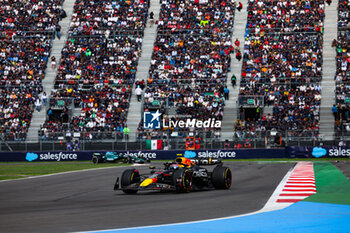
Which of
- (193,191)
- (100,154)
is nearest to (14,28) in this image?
(100,154)

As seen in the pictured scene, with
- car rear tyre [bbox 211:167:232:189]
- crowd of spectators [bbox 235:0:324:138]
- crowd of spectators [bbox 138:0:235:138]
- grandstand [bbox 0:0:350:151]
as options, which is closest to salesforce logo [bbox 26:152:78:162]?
grandstand [bbox 0:0:350:151]

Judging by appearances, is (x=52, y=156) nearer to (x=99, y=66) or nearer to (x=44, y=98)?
(x=44, y=98)

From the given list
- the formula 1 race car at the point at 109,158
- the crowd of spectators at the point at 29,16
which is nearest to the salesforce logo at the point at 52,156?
the formula 1 race car at the point at 109,158

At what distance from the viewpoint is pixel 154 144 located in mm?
39781

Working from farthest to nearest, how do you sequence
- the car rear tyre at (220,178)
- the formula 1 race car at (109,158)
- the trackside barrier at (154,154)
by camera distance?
the trackside barrier at (154,154) < the formula 1 race car at (109,158) < the car rear tyre at (220,178)

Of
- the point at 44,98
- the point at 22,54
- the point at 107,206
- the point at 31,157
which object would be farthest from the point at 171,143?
the point at 107,206

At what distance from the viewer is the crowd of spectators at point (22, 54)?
47.0 meters

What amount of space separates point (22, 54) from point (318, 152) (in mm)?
29214

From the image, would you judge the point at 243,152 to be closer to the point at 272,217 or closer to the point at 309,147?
the point at 309,147

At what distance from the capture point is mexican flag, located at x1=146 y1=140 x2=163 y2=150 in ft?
130

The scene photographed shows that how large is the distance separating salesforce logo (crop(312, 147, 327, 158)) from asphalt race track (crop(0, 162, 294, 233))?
20308mm

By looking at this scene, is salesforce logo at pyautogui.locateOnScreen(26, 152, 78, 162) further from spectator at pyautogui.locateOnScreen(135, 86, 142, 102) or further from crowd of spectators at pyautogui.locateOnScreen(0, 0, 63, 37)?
crowd of spectators at pyautogui.locateOnScreen(0, 0, 63, 37)

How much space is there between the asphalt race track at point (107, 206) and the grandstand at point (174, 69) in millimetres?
22898

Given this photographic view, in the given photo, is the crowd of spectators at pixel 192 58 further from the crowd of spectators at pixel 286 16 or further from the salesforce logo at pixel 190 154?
the salesforce logo at pixel 190 154
